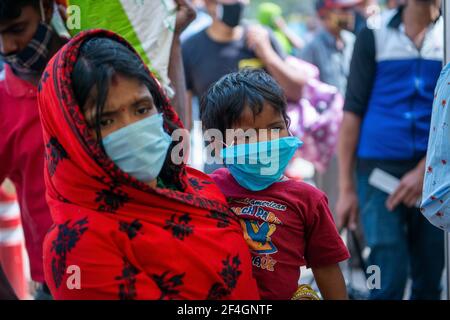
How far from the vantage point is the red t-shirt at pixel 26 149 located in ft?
10.8

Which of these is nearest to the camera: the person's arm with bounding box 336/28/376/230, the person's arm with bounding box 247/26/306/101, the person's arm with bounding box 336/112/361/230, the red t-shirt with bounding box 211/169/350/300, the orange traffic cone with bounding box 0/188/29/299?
the red t-shirt with bounding box 211/169/350/300

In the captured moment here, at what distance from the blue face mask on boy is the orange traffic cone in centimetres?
331

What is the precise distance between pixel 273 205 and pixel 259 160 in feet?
0.48

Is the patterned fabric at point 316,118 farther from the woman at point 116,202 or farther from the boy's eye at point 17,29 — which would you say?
the woman at point 116,202

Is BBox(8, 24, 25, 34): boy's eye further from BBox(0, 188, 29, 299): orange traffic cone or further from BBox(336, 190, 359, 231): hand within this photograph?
BBox(0, 188, 29, 299): orange traffic cone

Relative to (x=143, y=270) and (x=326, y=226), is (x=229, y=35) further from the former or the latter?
(x=143, y=270)

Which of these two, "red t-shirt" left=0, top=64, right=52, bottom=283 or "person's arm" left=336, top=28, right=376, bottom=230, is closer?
"red t-shirt" left=0, top=64, right=52, bottom=283

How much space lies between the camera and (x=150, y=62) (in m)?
2.94

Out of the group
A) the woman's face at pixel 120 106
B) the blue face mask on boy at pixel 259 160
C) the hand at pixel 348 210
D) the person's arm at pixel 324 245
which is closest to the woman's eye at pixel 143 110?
the woman's face at pixel 120 106

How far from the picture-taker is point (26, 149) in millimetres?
3275

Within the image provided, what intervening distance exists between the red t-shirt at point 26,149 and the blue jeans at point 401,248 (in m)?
1.78

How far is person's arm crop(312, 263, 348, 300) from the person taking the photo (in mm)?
2422

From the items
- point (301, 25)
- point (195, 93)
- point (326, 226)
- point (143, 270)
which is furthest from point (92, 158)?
point (301, 25)

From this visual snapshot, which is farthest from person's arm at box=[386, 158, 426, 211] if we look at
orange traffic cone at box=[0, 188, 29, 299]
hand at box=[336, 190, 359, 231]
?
orange traffic cone at box=[0, 188, 29, 299]
